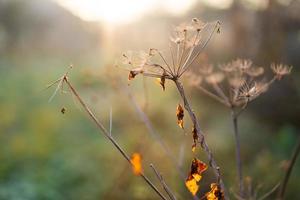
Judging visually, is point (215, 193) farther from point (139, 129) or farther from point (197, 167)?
point (139, 129)

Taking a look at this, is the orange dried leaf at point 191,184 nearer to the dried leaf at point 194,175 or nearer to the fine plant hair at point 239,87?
the dried leaf at point 194,175

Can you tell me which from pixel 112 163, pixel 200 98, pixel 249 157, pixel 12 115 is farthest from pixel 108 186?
pixel 200 98

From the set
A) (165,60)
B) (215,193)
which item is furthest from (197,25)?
(215,193)

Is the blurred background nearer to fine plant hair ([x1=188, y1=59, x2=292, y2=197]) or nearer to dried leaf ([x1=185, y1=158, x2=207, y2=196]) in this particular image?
fine plant hair ([x1=188, y1=59, x2=292, y2=197])

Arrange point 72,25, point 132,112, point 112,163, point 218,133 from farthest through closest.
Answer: point 72,25
point 132,112
point 218,133
point 112,163

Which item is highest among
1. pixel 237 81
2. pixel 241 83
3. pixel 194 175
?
pixel 241 83

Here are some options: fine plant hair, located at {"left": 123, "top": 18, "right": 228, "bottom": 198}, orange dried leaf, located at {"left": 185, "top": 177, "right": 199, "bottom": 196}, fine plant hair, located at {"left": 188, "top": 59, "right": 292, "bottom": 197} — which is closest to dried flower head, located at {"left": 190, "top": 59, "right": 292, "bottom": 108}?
fine plant hair, located at {"left": 188, "top": 59, "right": 292, "bottom": 197}

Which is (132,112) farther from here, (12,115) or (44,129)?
(12,115)

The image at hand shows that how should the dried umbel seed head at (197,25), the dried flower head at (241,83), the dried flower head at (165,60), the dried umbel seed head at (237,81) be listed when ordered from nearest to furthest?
1. the dried flower head at (165,60)
2. the dried umbel seed head at (197,25)
3. the dried flower head at (241,83)
4. the dried umbel seed head at (237,81)

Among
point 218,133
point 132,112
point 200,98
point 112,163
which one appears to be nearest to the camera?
point 112,163

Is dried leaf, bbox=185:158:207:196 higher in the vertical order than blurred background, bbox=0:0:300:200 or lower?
higher

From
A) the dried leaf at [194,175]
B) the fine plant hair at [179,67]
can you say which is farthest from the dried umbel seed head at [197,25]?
the dried leaf at [194,175]
